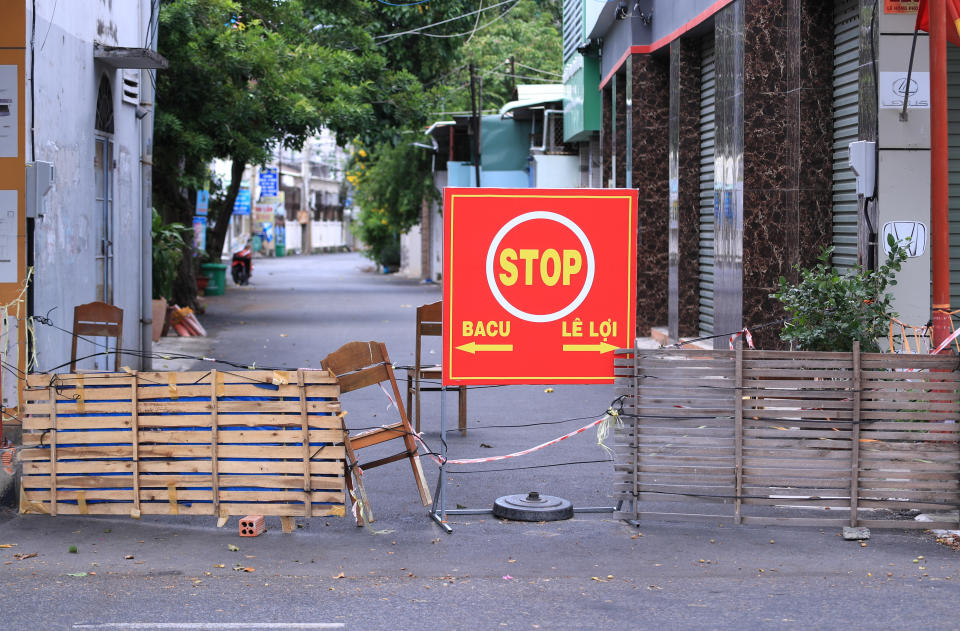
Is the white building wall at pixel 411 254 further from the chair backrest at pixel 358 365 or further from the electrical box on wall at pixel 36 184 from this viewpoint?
the chair backrest at pixel 358 365

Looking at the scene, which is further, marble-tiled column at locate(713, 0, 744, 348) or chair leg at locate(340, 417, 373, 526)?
marble-tiled column at locate(713, 0, 744, 348)

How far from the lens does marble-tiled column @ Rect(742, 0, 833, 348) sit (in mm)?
11703

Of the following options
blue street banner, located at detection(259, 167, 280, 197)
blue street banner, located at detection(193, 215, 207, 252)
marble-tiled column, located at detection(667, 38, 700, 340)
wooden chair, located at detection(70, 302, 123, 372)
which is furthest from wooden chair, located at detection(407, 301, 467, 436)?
blue street banner, located at detection(259, 167, 280, 197)

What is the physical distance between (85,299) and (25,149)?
2961 millimetres

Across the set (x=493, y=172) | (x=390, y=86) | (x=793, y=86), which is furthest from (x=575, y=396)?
(x=493, y=172)

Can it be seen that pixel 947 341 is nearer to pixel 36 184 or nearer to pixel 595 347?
pixel 595 347

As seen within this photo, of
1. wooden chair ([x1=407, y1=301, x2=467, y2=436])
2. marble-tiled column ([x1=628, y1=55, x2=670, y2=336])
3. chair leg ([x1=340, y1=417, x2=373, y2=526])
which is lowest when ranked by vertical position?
chair leg ([x1=340, y1=417, x2=373, y2=526])

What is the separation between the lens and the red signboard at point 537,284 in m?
7.37

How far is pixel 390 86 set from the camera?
2552cm

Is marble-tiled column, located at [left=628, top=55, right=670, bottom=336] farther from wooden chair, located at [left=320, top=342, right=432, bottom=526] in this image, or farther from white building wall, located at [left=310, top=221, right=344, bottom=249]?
white building wall, located at [left=310, top=221, right=344, bottom=249]

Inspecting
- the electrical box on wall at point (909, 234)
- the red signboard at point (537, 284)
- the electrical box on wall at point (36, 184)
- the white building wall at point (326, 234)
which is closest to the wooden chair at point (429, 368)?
the red signboard at point (537, 284)

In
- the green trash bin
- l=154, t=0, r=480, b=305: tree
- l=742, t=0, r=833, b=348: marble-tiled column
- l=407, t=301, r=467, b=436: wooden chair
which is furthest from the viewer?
the green trash bin

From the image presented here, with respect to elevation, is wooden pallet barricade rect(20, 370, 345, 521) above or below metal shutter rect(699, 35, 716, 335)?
below

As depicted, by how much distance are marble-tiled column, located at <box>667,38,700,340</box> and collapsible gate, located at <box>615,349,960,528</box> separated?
8596mm
